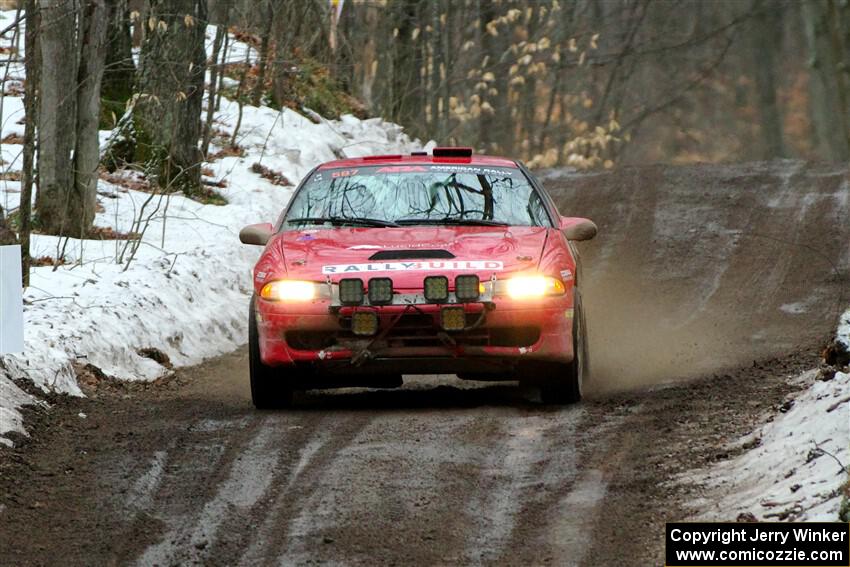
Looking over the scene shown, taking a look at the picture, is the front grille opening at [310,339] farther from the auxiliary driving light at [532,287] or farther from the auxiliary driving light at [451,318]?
the auxiliary driving light at [532,287]

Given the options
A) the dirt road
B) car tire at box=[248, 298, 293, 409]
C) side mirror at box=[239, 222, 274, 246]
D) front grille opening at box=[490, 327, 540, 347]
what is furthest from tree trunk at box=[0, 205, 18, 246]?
front grille opening at box=[490, 327, 540, 347]

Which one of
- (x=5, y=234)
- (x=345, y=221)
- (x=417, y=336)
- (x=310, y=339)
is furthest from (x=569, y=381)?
(x=5, y=234)

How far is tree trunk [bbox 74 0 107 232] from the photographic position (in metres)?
15.2

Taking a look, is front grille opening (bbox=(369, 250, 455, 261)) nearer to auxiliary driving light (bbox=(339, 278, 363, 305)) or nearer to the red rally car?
the red rally car

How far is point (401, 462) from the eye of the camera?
24.2 feet

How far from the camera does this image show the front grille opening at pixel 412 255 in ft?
29.1

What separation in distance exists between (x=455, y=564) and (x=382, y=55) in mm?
27617

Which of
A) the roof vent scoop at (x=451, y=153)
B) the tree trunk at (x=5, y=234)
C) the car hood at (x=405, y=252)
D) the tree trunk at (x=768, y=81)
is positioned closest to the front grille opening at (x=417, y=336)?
the car hood at (x=405, y=252)

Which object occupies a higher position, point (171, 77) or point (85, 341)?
point (171, 77)

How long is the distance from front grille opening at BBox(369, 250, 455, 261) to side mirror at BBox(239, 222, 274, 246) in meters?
1.27

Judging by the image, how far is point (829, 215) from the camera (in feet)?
57.5

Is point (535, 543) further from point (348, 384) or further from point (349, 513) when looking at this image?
point (348, 384)

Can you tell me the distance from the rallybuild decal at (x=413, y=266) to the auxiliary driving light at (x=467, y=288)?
0.10 metres

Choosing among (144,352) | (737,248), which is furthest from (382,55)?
(144,352)
